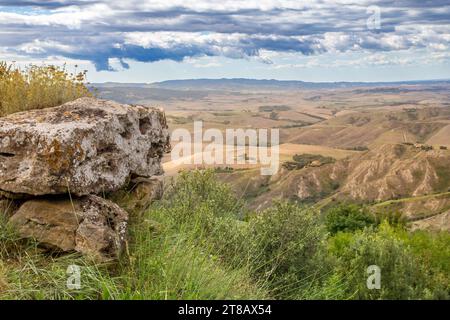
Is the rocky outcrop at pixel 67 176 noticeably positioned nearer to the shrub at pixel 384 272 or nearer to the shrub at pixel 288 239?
the shrub at pixel 288 239

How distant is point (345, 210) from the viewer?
70500 millimetres

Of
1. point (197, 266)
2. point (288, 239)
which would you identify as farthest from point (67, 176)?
point (288, 239)

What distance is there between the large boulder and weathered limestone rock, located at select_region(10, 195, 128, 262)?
0.84 feet

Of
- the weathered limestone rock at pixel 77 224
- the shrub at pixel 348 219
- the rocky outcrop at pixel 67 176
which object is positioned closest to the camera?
the weathered limestone rock at pixel 77 224

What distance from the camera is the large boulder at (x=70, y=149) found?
24.7 feet

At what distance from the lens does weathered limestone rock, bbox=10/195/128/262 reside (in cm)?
724

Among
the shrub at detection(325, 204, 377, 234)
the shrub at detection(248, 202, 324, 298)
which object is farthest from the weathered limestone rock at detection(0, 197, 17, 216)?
the shrub at detection(325, 204, 377, 234)

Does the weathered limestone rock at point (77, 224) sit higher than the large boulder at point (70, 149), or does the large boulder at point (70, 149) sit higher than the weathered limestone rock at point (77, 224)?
the large boulder at point (70, 149)

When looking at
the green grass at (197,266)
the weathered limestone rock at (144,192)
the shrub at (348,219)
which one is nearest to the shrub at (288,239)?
the green grass at (197,266)

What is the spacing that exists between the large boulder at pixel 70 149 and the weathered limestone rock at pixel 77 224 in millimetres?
256
